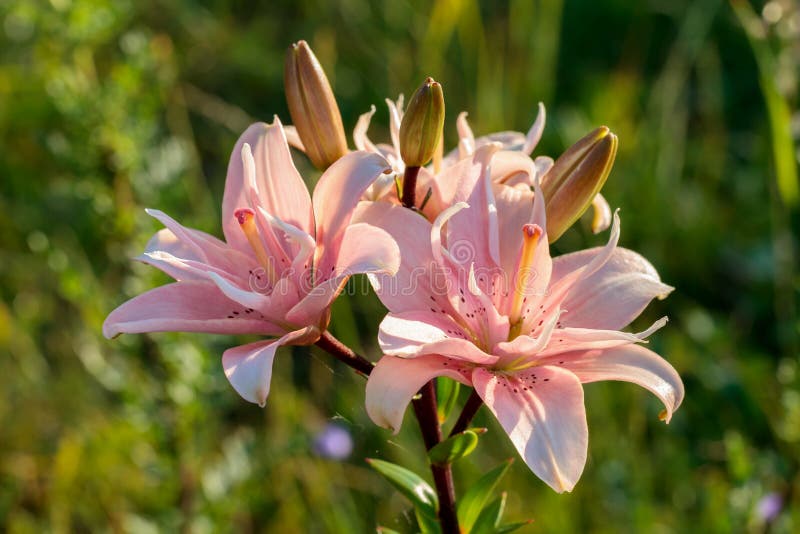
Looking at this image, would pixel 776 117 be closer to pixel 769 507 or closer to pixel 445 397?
pixel 769 507

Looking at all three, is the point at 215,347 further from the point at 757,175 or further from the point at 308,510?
the point at 757,175

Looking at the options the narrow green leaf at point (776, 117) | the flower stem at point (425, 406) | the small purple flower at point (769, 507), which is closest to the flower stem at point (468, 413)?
the flower stem at point (425, 406)

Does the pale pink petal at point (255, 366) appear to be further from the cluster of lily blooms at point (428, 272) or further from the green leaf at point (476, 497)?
the green leaf at point (476, 497)

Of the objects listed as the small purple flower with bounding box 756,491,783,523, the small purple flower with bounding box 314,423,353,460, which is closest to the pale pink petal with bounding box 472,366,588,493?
the small purple flower with bounding box 756,491,783,523

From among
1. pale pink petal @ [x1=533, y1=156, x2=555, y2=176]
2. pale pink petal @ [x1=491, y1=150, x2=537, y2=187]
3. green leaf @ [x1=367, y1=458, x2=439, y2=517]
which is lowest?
green leaf @ [x1=367, y1=458, x2=439, y2=517]

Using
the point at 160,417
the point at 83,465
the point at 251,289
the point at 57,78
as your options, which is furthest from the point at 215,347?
the point at 251,289

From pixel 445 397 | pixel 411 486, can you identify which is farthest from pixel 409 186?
pixel 411 486

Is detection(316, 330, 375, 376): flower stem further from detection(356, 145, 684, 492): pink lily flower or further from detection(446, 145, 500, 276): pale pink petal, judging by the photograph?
detection(446, 145, 500, 276): pale pink petal
